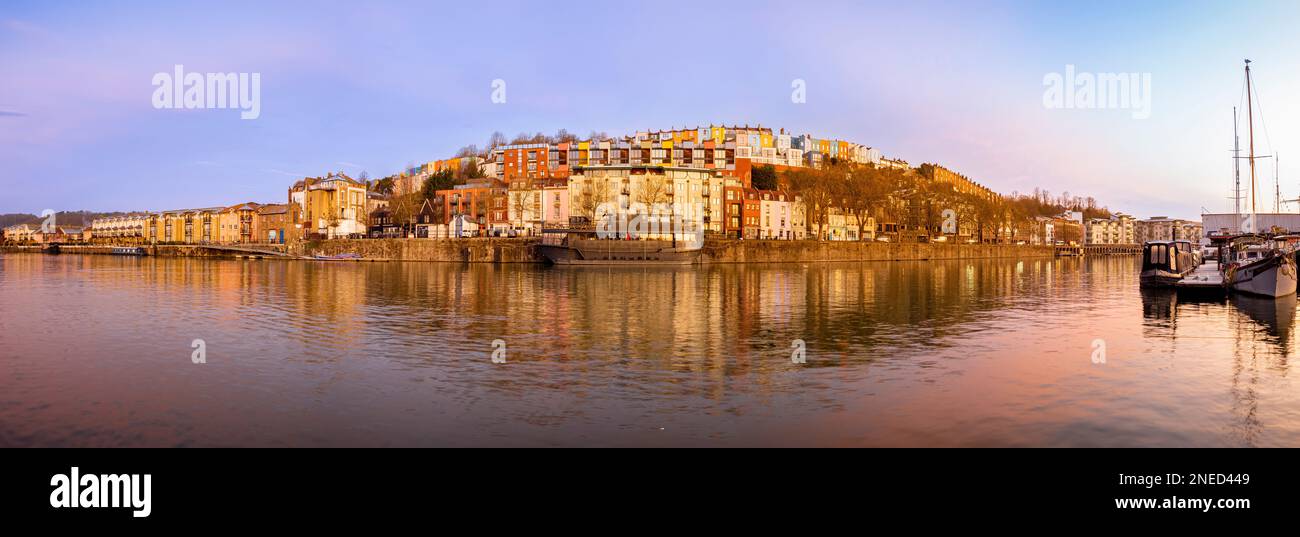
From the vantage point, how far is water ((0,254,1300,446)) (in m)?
11.4

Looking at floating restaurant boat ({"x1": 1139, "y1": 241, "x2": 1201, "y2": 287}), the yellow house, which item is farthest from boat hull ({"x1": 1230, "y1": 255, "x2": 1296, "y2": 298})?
the yellow house

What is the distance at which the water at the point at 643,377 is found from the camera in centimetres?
1144

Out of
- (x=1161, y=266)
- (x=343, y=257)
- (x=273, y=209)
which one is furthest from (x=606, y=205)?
(x=273, y=209)

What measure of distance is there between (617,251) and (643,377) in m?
73.7

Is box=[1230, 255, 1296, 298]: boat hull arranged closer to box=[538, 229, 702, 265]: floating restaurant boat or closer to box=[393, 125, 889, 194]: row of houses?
box=[538, 229, 702, 265]: floating restaurant boat

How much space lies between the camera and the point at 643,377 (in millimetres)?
15617

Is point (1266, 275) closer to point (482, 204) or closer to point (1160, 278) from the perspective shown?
point (1160, 278)

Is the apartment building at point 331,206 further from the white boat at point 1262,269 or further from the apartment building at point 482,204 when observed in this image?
the white boat at point 1262,269

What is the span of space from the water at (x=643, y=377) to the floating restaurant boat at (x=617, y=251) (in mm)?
55286
